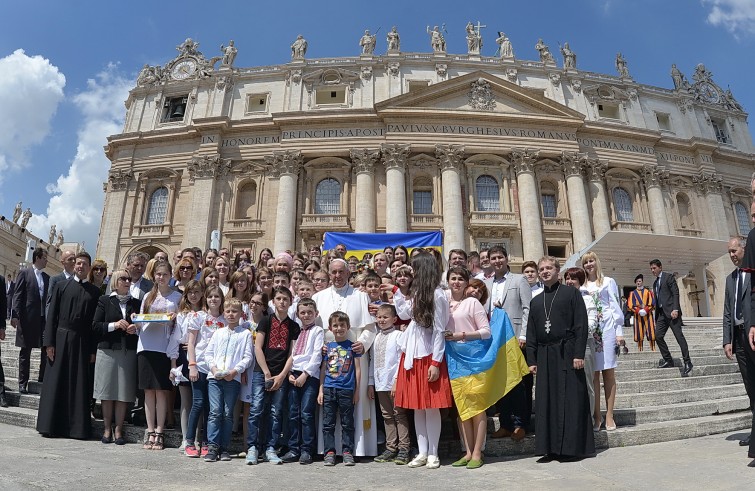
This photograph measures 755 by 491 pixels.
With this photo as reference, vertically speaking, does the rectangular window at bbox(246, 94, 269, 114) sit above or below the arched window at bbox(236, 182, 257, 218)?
above

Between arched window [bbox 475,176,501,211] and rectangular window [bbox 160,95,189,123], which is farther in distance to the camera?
rectangular window [bbox 160,95,189,123]

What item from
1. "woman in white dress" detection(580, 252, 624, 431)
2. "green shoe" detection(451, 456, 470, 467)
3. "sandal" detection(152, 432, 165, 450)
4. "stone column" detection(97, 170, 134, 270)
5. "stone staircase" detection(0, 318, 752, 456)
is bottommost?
"green shoe" detection(451, 456, 470, 467)

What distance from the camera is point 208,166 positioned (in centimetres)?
2772

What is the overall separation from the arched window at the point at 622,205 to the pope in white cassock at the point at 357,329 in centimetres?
2755

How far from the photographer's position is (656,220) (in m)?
28.4

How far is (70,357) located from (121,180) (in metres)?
26.6

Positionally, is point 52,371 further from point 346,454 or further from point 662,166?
point 662,166

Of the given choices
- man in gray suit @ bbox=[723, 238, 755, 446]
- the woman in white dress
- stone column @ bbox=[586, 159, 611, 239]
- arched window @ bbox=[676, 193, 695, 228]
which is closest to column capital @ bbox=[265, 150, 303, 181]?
stone column @ bbox=[586, 159, 611, 239]

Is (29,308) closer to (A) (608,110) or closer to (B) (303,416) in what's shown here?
(B) (303,416)

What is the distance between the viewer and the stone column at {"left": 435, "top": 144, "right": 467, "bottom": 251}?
25.5 m

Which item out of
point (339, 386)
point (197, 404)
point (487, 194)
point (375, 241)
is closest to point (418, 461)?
point (339, 386)

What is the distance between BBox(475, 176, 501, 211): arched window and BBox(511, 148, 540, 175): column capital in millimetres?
1602

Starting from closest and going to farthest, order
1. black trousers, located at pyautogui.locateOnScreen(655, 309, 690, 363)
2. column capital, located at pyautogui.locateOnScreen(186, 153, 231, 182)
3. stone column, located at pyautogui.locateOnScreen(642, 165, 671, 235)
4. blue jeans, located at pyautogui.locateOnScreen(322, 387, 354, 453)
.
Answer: blue jeans, located at pyautogui.locateOnScreen(322, 387, 354, 453), black trousers, located at pyautogui.locateOnScreen(655, 309, 690, 363), column capital, located at pyautogui.locateOnScreen(186, 153, 231, 182), stone column, located at pyautogui.locateOnScreen(642, 165, 671, 235)

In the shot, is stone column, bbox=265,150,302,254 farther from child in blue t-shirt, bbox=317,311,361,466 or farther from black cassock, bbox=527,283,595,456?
black cassock, bbox=527,283,595,456
